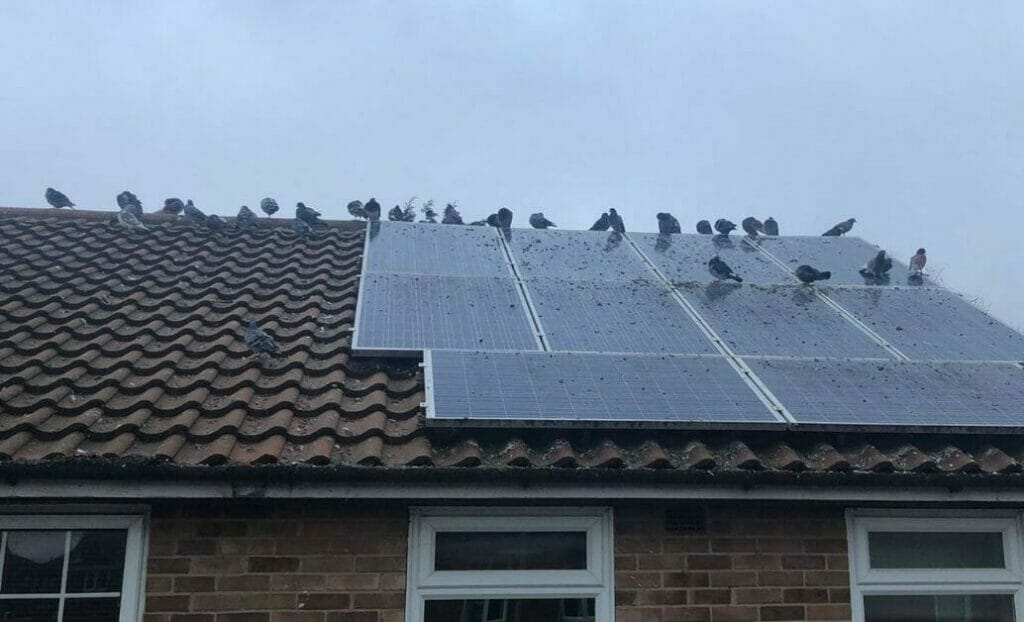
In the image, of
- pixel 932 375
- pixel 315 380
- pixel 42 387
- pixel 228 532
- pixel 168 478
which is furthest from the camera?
pixel 932 375

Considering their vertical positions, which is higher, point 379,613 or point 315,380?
point 315,380

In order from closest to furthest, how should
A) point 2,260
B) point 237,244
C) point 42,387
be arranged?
point 42,387
point 2,260
point 237,244

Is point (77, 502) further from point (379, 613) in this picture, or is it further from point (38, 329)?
point (38, 329)

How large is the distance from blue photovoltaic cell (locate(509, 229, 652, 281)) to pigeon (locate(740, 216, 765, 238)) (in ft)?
6.34

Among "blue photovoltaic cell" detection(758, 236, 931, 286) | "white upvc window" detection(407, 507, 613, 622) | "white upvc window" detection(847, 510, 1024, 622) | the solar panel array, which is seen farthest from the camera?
"blue photovoltaic cell" detection(758, 236, 931, 286)

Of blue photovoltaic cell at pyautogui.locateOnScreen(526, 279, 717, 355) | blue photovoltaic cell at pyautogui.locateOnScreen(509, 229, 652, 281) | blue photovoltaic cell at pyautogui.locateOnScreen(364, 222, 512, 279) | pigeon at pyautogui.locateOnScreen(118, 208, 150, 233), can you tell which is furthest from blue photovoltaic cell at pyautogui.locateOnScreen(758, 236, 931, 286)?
pigeon at pyautogui.locateOnScreen(118, 208, 150, 233)

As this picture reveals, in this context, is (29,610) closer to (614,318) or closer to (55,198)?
(614,318)

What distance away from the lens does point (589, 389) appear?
18.5 ft

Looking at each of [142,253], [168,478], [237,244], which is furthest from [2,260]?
[168,478]

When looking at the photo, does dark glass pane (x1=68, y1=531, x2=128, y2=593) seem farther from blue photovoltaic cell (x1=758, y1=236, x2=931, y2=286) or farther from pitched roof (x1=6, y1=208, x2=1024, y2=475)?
blue photovoltaic cell (x1=758, y1=236, x2=931, y2=286)

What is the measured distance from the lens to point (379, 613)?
16.2 feet

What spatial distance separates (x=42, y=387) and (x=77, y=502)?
40.4 inches

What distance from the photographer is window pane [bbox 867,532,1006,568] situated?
18.3 feet

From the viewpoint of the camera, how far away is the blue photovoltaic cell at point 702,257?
8.49 meters
